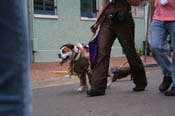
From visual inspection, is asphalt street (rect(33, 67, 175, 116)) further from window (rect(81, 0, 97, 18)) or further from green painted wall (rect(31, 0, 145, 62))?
window (rect(81, 0, 97, 18))

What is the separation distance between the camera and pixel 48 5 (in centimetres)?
1780

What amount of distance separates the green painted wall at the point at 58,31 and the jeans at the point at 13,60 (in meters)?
15.4

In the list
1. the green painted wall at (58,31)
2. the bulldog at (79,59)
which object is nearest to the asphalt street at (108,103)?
the bulldog at (79,59)

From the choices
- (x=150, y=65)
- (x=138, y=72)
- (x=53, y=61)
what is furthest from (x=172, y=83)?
(x=53, y=61)

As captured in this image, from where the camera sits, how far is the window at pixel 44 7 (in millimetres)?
17250

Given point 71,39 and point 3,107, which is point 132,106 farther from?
point 71,39

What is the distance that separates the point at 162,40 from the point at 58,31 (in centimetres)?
1172

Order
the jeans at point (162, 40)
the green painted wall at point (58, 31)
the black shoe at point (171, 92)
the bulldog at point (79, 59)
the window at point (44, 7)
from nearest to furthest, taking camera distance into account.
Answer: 1. the jeans at point (162, 40)
2. the black shoe at point (171, 92)
3. the bulldog at point (79, 59)
4. the green painted wall at point (58, 31)
5. the window at point (44, 7)

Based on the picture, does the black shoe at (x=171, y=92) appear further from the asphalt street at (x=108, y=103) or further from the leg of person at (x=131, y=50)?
the leg of person at (x=131, y=50)

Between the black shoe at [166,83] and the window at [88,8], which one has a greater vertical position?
the window at [88,8]

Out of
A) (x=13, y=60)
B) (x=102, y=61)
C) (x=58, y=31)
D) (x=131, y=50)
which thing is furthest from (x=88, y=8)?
(x=13, y=60)

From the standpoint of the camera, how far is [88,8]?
65.2ft

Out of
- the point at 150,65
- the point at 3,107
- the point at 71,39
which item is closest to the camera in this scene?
the point at 3,107

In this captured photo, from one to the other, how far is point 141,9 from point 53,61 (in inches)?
291
